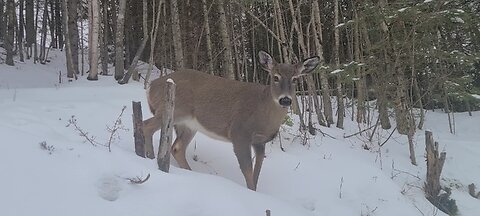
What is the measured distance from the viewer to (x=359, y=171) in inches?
317

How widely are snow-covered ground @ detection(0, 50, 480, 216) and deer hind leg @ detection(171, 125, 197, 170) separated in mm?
162

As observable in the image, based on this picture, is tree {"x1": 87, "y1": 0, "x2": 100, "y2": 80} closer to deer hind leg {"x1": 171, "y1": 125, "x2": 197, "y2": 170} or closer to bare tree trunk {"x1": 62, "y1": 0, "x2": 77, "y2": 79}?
bare tree trunk {"x1": 62, "y1": 0, "x2": 77, "y2": 79}

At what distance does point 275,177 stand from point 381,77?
14.3 ft

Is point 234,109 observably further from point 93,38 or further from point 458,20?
point 93,38

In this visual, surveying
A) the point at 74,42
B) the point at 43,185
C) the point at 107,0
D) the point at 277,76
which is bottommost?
the point at 43,185

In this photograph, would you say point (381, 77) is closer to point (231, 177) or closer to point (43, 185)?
point (231, 177)

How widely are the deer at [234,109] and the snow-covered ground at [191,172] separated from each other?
0.40 metres

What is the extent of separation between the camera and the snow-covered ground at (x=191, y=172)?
168 inches

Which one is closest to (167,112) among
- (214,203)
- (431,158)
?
(214,203)

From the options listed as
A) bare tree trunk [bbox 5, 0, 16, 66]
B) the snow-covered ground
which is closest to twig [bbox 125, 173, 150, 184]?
the snow-covered ground

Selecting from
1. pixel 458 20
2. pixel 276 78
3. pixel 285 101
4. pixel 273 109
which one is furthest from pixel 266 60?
pixel 458 20

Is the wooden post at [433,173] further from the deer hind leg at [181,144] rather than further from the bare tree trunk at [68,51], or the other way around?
the bare tree trunk at [68,51]

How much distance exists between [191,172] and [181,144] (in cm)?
173

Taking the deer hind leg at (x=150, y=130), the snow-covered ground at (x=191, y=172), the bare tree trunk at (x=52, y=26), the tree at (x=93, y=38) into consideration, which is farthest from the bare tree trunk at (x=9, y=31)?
the deer hind leg at (x=150, y=130)
